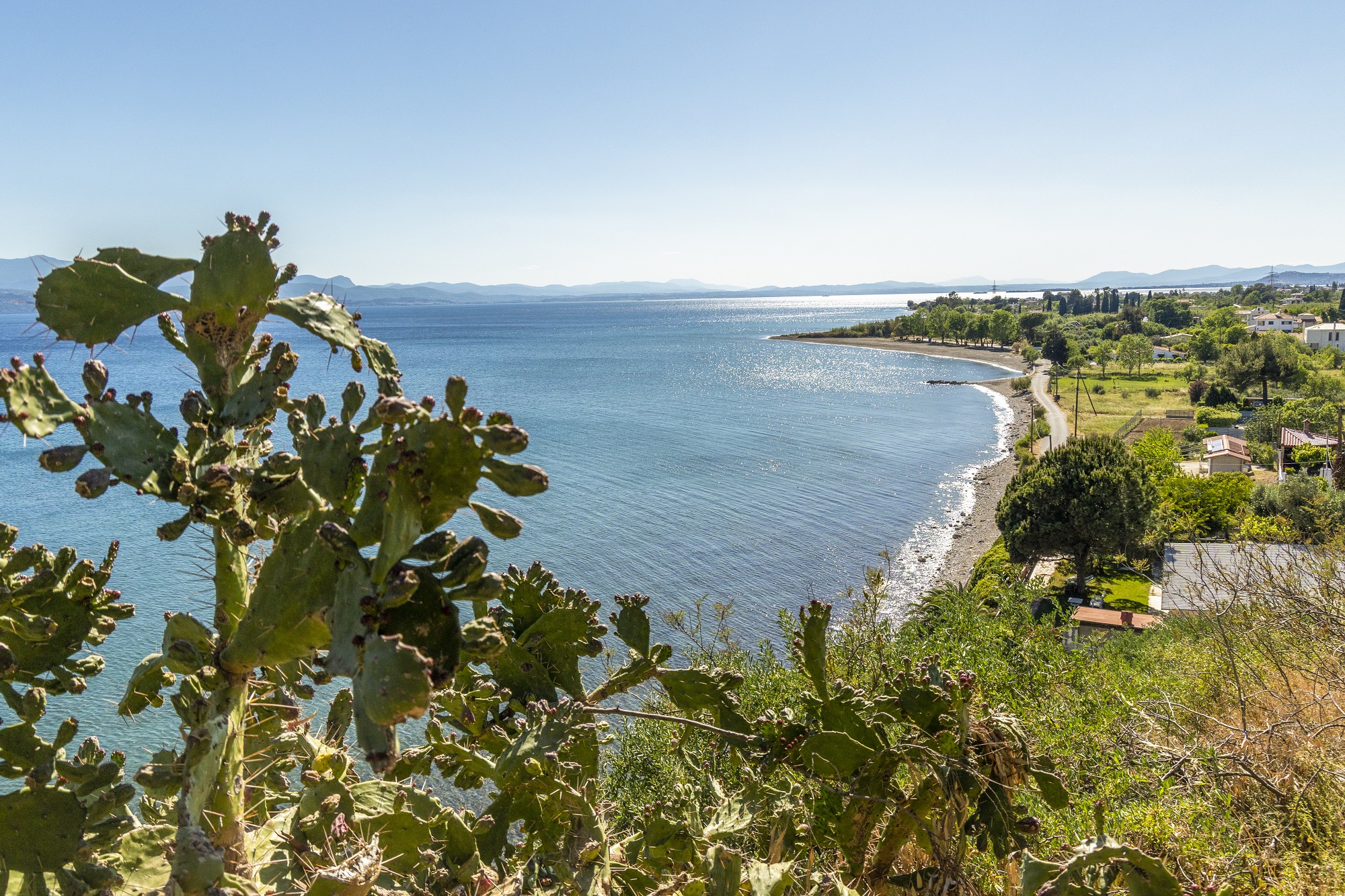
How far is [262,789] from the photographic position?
3432 mm

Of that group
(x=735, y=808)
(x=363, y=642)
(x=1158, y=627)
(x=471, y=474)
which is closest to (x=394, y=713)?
(x=363, y=642)

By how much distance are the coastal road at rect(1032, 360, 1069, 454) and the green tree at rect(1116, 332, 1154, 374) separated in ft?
24.4

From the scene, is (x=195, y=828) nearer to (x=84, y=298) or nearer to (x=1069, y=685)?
(x=84, y=298)

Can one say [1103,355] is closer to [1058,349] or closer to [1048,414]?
[1058,349]

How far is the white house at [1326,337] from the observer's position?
8506 cm

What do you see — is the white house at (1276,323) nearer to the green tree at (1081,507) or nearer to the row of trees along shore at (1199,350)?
the row of trees along shore at (1199,350)

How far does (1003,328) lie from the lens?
120 meters

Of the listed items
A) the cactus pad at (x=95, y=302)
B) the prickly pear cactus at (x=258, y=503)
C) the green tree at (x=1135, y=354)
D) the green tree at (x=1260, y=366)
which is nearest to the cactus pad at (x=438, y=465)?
the prickly pear cactus at (x=258, y=503)

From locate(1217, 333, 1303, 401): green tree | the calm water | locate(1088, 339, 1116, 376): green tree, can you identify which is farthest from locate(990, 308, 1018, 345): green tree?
locate(1217, 333, 1303, 401): green tree

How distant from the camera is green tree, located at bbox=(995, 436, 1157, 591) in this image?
2362cm

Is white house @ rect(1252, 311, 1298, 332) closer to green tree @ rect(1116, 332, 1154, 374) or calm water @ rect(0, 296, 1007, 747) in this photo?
green tree @ rect(1116, 332, 1154, 374)

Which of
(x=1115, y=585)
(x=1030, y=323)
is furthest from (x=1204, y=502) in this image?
(x=1030, y=323)

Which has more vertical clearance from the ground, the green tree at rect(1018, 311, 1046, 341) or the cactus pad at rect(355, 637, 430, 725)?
the green tree at rect(1018, 311, 1046, 341)

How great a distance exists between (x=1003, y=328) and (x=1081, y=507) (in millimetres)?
105604
